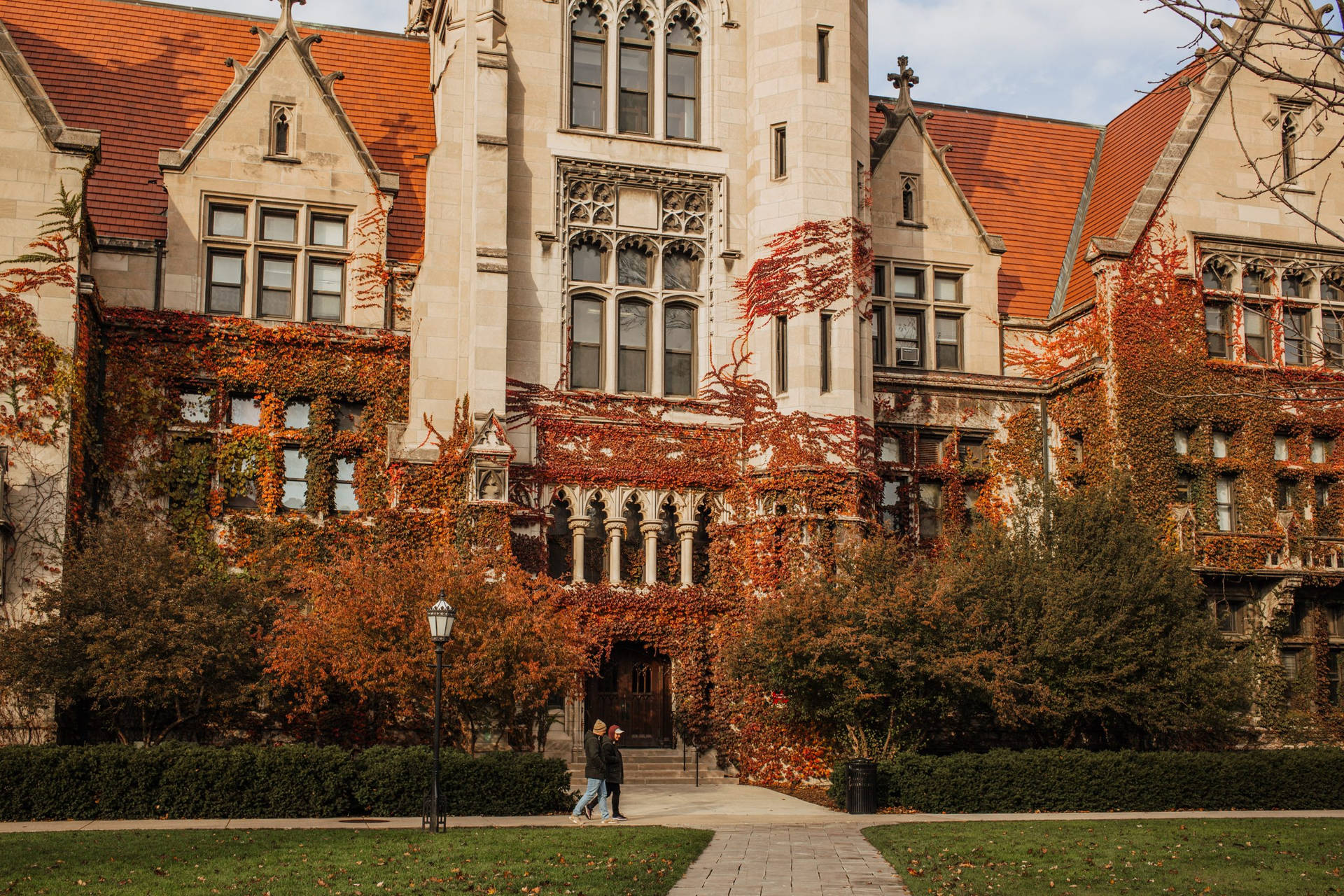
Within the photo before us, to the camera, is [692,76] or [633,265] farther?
[692,76]

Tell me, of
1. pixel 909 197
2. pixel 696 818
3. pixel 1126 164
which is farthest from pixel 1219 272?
pixel 696 818

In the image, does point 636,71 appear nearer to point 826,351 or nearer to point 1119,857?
point 826,351

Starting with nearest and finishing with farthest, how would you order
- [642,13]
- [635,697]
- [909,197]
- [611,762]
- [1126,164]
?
1. [611,762]
2. [635,697]
3. [642,13]
4. [909,197]
5. [1126,164]

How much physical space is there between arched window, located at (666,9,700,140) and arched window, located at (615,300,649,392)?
4.10m

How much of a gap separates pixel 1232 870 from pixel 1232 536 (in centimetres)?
1544

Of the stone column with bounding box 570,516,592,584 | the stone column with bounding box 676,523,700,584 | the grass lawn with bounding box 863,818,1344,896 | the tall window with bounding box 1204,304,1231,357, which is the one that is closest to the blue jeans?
the grass lawn with bounding box 863,818,1344,896

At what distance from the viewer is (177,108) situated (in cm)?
3306

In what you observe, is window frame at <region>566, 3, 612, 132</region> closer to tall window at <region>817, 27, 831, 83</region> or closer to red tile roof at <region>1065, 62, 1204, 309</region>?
tall window at <region>817, 27, 831, 83</region>

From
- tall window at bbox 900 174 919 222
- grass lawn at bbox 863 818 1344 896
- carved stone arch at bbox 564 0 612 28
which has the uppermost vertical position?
carved stone arch at bbox 564 0 612 28

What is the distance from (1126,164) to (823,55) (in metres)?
9.79

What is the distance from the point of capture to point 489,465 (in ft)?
Answer: 92.9

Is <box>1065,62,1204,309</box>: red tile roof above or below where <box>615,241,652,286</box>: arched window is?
above

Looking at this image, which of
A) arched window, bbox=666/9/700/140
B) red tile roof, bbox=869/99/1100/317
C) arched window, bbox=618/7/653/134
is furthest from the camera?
red tile roof, bbox=869/99/1100/317

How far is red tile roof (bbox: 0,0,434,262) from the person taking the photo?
31.4 metres
